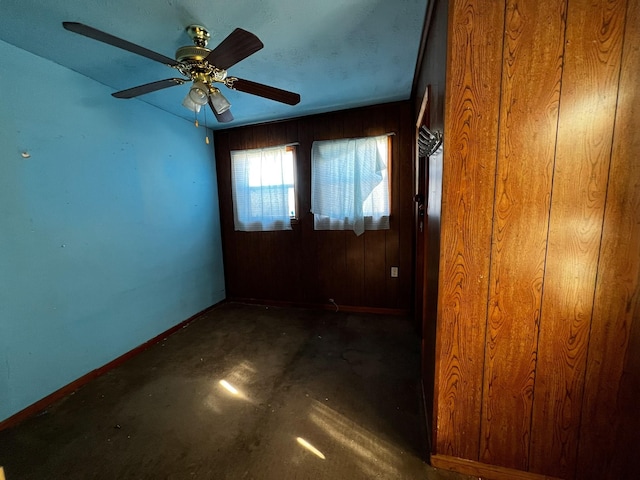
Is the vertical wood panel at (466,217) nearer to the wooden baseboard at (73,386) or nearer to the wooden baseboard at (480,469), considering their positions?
the wooden baseboard at (480,469)

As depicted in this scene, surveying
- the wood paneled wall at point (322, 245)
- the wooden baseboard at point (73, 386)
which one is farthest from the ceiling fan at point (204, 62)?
the wooden baseboard at point (73, 386)

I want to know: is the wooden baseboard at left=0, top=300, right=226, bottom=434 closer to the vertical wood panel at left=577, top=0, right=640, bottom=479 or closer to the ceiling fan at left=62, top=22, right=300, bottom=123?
the ceiling fan at left=62, top=22, right=300, bottom=123

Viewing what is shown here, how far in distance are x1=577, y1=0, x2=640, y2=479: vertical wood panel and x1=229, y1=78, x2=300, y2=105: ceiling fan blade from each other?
154 cm

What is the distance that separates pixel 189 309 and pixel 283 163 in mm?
2048

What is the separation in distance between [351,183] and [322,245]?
819 millimetres

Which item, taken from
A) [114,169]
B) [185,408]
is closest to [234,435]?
[185,408]

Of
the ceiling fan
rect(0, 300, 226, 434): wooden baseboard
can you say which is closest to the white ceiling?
the ceiling fan

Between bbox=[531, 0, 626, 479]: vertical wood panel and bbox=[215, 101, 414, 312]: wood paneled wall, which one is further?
bbox=[215, 101, 414, 312]: wood paneled wall

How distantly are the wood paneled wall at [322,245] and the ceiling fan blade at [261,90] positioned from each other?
1214 millimetres

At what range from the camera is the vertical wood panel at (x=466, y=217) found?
0.95 metres

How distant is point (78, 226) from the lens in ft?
6.10

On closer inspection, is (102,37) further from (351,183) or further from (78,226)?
(351,183)

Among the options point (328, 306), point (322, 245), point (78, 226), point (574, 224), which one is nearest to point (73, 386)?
point (78, 226)

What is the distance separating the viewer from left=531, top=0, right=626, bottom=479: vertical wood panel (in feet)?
2.88
